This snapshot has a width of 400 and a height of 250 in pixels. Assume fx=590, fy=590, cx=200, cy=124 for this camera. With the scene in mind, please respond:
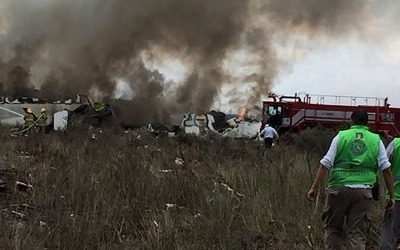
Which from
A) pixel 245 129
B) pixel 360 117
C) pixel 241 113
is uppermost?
pixel 241 113

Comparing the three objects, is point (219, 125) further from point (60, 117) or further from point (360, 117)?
point (360, 117)

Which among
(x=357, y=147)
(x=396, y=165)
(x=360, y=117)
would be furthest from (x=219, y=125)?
(x=357, y=147)

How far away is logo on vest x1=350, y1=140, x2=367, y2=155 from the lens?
6.18 meters

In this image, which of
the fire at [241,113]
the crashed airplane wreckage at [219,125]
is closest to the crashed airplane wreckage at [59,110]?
the crashed airplane wreckage at [219,125]

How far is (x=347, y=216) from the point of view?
20.4 feet

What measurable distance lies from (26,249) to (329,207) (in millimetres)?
3162

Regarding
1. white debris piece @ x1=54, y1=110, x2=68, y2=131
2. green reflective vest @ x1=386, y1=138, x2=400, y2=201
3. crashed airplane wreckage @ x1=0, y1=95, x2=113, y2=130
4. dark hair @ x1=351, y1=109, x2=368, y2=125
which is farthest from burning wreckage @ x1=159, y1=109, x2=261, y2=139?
dark hair @ x1=351, y1=109, x2=368, y2=125

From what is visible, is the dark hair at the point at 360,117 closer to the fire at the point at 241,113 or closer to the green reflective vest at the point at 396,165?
the green reflective vest at the point at 396,165

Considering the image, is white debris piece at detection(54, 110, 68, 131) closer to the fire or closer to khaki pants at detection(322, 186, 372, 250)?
the fire

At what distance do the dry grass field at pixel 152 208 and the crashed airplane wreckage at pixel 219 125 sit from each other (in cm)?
2648

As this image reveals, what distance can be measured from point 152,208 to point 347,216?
2.60 meters

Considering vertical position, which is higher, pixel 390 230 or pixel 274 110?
pixel 274 110

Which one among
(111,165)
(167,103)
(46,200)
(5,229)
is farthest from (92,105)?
(5,229)

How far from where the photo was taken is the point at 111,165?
9.79m
